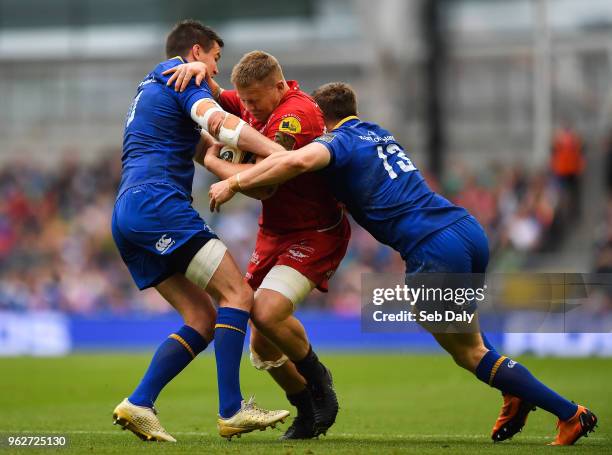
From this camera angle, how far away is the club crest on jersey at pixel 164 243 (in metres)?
7.05

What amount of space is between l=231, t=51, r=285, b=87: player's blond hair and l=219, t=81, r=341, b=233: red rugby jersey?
0.81 feet

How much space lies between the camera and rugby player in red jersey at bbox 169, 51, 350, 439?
725cm

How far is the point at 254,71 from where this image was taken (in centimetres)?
718

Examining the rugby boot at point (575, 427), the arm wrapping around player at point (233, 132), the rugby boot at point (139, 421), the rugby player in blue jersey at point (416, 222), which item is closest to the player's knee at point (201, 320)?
the rugby boot at point (139, 421)

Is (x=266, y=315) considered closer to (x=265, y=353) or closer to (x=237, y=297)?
(x=237, y=297)

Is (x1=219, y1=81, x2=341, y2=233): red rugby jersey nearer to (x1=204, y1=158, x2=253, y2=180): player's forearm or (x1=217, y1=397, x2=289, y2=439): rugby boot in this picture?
(x1=204, y1=158, x2=253, y2=180): player's forearm

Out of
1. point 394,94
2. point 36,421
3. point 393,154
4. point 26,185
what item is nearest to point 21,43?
point 26,185

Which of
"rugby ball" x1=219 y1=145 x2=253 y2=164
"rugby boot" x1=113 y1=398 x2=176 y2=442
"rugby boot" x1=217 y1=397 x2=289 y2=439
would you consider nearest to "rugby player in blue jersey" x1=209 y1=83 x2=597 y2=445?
"rugby ball" x1=219 y1=145 x2=253 y2=164

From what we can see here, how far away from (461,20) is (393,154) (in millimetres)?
19940

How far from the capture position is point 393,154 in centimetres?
726

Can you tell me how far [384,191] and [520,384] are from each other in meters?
1.53

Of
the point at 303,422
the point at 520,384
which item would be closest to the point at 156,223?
the point at 303,422

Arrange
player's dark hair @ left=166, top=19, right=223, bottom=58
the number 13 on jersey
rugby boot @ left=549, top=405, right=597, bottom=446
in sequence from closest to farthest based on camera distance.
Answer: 1. rugby boot @ left=549, top=405, right=597, bottom=446
2. the number 13 on jersey
3. player's dark hair @ left=166, top=19, right=223, bottom=58

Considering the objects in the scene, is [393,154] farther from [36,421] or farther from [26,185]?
[26,185]
